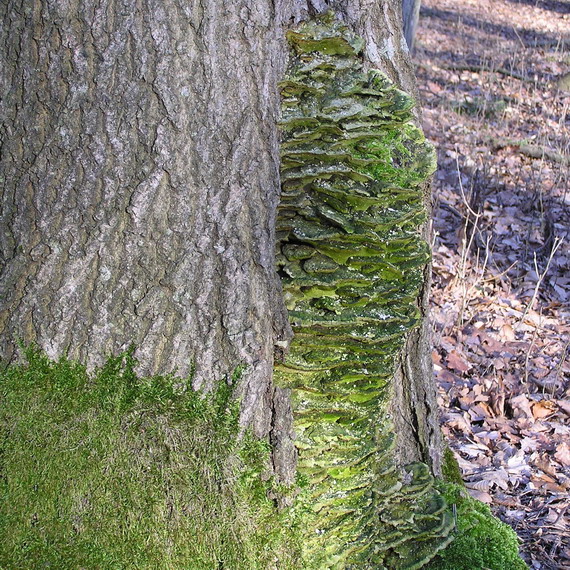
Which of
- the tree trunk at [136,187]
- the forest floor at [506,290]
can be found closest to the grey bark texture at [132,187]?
the tree trunk at [136,187]

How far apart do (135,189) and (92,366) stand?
1.77ft

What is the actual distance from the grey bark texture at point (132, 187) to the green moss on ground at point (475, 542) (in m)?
1.19

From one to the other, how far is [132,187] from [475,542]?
1982 mm

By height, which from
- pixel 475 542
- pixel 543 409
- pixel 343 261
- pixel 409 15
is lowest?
pixel 543 409

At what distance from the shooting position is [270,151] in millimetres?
1995

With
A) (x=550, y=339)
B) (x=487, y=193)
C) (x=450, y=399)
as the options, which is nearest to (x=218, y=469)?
(x=450, y=399)

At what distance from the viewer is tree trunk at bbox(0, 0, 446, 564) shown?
182 cm

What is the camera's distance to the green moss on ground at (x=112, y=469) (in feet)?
5.99

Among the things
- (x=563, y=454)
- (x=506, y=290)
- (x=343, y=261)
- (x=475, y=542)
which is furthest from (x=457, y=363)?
(x=343, y=261)

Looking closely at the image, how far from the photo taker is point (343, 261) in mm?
2078

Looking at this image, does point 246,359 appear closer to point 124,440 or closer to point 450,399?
point 124,440

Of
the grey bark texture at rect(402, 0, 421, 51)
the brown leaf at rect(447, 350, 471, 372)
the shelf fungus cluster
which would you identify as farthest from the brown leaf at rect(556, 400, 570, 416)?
the grey bark texture at rect(402, 0, 421, 51)

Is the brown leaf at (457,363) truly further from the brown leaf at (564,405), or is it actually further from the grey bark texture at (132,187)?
the grey bark texture at (132,187)

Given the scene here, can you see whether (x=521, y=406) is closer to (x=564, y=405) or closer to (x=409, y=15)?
(x=564, y=405)
